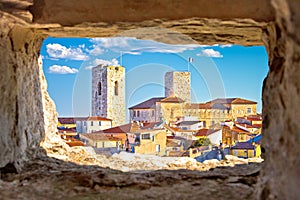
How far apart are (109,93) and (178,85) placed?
139 cm

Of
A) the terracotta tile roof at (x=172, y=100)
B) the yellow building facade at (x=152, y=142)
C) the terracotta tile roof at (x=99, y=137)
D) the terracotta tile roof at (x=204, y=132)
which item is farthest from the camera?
the terracotta tile roof at (x=172, y=100)

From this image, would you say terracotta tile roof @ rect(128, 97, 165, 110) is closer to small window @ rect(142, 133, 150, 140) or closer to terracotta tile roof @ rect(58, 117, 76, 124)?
small window @ rect(142, 133, 150, 140)

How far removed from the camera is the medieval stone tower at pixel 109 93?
6520 millimetres

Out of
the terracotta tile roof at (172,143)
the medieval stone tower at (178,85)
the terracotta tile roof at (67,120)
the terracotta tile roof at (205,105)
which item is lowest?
the terracotta tile roof at (172,143)

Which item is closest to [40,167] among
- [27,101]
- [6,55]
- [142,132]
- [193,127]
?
[27,101]

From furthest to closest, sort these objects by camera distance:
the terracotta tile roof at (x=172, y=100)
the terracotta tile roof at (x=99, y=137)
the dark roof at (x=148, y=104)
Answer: the dark roof at (x=148, y=104) < the terracotta tile roof at (x=172, y=100) < the terracotta tile roof at (x=99, y=137)

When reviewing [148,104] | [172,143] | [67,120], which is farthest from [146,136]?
[67,120]

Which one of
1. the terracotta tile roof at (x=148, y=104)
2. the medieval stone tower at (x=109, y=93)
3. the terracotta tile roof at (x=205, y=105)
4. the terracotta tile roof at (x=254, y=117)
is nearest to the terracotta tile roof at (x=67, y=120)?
the medieval stone tower at (x=109, y=93)

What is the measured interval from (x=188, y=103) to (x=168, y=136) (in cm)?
70

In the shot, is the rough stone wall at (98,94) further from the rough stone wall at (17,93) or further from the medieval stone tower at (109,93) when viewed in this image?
the rough stone wall at (17,93)

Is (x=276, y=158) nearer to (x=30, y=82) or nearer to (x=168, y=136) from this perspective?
(x=30, y=82)

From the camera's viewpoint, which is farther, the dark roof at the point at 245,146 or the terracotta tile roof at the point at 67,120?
the terracotta tile roof at the point at 67,120

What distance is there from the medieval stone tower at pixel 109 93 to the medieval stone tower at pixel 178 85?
3.07 feet

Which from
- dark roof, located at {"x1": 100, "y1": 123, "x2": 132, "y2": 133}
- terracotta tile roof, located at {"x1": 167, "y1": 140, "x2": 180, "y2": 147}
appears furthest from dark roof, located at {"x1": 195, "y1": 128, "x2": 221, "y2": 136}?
dark roof, located at {"x1": 100, "y1": 123, "x2": 132, "y2": 133}
